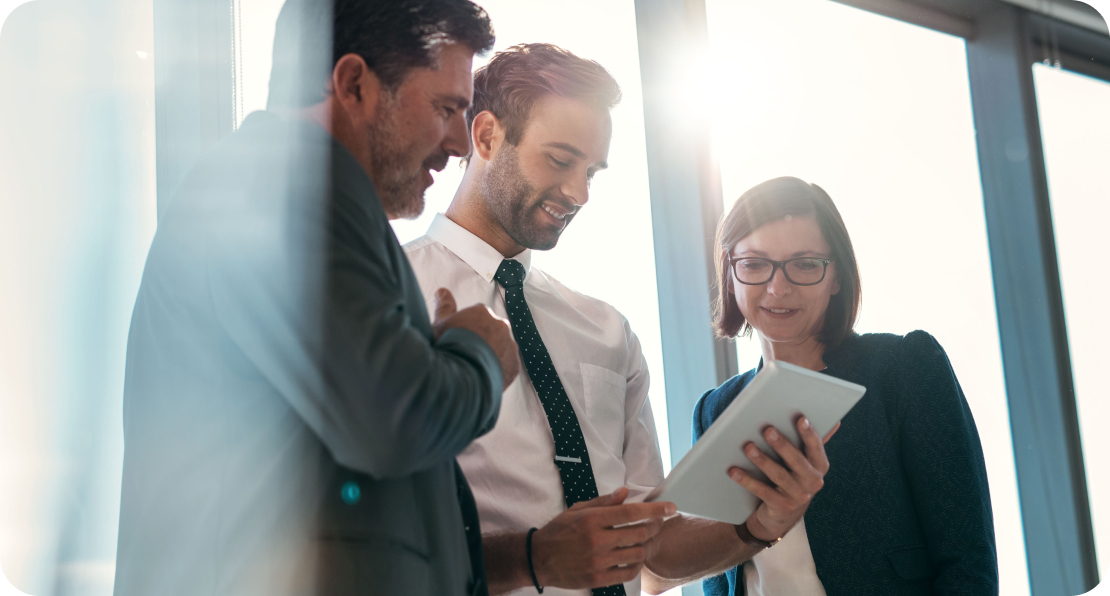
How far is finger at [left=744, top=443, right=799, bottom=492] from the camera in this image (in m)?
1.16

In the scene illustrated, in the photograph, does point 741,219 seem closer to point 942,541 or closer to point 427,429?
point 942,541

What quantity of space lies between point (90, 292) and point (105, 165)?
0.74ft

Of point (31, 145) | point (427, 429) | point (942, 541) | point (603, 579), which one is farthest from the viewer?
point (942, 541)

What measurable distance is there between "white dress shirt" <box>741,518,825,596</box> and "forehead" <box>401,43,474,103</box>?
1082 mm

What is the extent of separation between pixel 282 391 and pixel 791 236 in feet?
4.13

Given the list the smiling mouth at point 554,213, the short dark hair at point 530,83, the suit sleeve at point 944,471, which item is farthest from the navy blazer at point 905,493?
the short dark hair at point 530,83

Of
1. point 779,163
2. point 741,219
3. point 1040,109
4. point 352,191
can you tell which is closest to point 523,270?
point 741,219

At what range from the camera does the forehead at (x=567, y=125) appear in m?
1.59

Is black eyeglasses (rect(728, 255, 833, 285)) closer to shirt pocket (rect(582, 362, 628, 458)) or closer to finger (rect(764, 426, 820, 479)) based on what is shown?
shirt pocket (rect(582, 362, 628, 458))

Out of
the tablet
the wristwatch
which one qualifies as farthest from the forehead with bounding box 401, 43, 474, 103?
the wristwatch

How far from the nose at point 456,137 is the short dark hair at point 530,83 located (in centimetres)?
64

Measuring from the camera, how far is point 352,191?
0.76 metres

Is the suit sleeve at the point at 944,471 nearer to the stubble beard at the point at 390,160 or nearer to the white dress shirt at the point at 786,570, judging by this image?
the white dress shirt at the point at 786,570

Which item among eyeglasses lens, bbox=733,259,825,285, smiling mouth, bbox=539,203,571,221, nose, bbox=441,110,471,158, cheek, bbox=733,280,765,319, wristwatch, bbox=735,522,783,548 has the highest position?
smiling mouth, bbox=539,203,571,221
